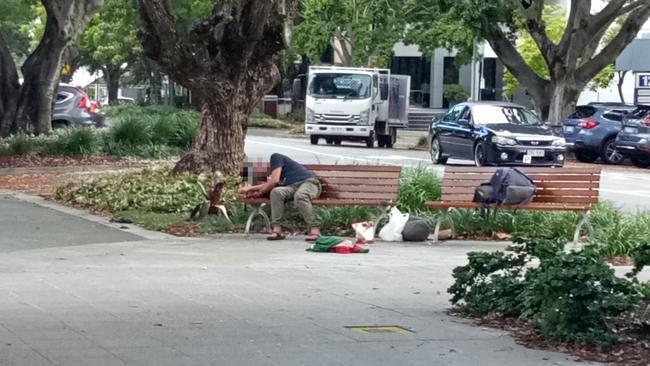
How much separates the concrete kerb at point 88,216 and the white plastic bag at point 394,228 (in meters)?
2.61

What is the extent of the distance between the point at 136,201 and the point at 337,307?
757 centimetres

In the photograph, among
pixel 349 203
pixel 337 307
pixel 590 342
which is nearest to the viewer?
pixel 590 342

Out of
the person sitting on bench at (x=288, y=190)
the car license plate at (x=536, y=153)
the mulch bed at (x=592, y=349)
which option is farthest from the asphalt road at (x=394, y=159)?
the mulch bed at (x=592, y=349)

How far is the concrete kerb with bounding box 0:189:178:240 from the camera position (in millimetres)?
14836

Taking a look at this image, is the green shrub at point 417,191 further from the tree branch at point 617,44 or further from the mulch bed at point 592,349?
the tree branch at point 617,44

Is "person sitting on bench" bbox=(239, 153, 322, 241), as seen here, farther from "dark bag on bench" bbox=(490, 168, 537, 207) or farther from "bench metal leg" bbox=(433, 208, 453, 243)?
"dark bag on bench" bbox=(490, 168, 537, 207)

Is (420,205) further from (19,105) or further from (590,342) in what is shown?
(19,105)

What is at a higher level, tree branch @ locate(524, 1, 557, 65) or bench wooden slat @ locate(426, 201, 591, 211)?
tree branch @ locate(524, 1, 557, 65)

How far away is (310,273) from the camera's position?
1184 centimetres

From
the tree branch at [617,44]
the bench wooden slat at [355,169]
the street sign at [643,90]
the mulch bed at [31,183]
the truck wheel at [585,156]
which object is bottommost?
the truck wheel at [585,156]

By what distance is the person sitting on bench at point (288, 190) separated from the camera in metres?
14.5

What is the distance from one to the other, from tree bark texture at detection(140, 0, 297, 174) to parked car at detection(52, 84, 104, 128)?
1426 cm

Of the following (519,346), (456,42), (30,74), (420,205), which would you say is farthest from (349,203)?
(456,42)

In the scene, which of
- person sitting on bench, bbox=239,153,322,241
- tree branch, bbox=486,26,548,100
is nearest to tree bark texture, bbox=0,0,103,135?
person sitting on bench, bbox=239,153,322,241
